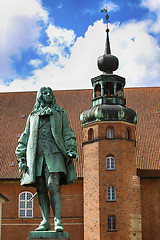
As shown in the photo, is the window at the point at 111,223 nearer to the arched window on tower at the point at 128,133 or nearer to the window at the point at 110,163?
the window at the point at 110,163

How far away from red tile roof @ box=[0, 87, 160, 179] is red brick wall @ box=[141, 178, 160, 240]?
1433 millimetres

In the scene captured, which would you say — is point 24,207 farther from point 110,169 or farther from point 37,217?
point 110,169

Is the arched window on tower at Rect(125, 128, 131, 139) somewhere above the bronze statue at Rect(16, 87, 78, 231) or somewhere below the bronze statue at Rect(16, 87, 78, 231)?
above

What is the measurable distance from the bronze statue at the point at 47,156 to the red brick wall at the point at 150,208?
26367 mm

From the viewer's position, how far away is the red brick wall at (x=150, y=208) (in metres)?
33.1

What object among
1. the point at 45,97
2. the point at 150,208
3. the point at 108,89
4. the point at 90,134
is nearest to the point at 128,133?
the point at 90,134

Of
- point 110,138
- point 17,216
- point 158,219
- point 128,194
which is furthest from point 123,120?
point 17,216

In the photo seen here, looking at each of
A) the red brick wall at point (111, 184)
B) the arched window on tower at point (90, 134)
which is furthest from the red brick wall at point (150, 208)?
the arched window on tower at point (90, 134)

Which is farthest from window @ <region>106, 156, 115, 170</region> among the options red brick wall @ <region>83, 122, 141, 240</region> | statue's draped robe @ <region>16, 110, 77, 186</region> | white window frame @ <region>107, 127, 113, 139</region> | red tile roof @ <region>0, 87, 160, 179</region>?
statue's draped robe @ <region>16, 110, 77, 186</region>

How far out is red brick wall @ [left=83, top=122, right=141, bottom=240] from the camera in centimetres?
3048

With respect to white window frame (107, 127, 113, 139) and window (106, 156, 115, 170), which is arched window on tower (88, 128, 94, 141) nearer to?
white window frame (107, 127, 113, 139)

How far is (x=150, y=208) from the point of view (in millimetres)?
33812

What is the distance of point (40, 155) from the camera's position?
8016 mm

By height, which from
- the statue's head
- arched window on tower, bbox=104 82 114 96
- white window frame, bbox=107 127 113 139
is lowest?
the statue's head
